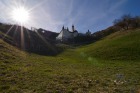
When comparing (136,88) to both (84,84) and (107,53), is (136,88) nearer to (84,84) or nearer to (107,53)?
(84,84)

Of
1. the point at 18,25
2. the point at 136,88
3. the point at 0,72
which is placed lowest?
the point at 136,88

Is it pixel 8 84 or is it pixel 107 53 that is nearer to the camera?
pixel 8 84

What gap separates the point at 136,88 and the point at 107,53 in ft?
128

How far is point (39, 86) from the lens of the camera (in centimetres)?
1870

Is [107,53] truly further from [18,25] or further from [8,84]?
[18,25]

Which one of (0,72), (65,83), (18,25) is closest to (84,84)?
(65,83)

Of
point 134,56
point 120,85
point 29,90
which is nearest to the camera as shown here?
point 29,90

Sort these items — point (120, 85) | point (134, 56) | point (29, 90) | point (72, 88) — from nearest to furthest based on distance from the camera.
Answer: point (29, 90) → point (72, 88) → point (120, 85) → point (134, 56)

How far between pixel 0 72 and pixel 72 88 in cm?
913

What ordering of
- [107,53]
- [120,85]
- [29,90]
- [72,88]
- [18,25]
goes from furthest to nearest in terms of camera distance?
[18,25] < [107,53] < [120,85] < [72,88] < [29,90]

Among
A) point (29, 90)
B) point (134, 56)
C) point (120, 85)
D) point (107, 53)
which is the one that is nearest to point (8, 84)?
point (29, 90)

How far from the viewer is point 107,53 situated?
57656 millimetres

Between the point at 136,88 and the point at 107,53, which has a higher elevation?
the point at 107,53

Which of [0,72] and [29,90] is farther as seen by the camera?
[0,72]
